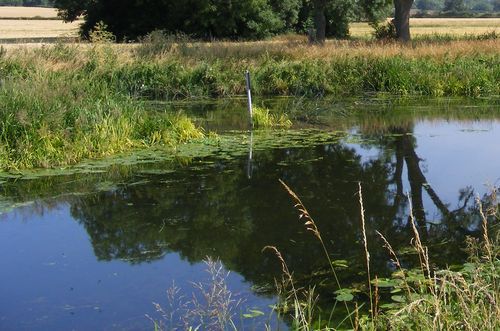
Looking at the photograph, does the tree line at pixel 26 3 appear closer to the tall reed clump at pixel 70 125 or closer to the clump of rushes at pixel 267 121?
the clump of rushes at pixel 267 121

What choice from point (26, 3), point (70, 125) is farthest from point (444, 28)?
point (26, 3)

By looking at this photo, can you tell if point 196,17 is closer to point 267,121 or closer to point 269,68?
point 269,68

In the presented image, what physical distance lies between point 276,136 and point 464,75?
8.88 metres

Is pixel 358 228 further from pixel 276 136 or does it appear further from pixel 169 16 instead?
pixel 169 16

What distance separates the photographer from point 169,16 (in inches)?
1572

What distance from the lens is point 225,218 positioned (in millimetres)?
8625

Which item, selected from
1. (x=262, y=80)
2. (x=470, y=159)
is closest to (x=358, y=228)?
(x=470, y=159)

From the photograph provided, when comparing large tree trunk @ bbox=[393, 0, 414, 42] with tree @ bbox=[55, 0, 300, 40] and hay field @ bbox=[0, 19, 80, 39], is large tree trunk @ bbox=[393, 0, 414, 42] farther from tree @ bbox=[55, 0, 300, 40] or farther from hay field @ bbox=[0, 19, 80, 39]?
hay field @ bbox=[0, 19, 80, 39]

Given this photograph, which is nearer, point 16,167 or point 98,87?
point 16,167

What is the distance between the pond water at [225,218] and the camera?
6.21 meters

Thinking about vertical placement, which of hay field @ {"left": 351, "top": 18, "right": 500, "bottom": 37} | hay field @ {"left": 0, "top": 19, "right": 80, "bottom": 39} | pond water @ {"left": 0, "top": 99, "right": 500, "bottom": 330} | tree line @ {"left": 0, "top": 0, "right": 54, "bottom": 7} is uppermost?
tree line @ {"left": 0, "top": 0, "right": 54, "bottom": 7}

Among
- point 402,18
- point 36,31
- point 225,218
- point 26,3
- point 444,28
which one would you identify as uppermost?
point 26,3

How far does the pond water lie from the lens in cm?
621

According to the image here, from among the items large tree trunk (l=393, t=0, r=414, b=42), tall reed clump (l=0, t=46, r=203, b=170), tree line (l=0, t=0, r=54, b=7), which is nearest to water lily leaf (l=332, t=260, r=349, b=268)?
tall reed clump (l=0, t=46, r=203, b=170)
